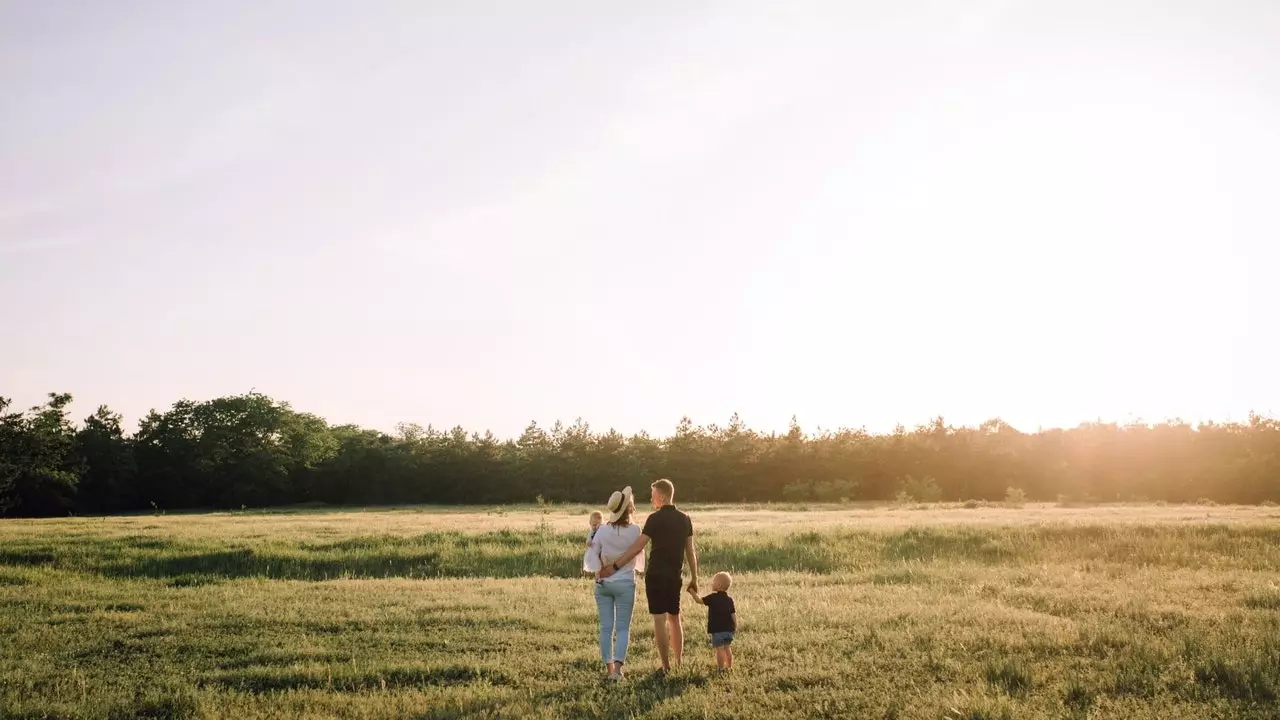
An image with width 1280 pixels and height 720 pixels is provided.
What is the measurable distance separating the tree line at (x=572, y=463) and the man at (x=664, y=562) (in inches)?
2446

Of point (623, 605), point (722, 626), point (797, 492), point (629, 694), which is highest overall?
point (623, 605)

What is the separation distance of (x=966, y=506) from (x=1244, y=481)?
32.2 metres

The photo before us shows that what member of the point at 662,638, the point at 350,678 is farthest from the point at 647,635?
the point at 350,678

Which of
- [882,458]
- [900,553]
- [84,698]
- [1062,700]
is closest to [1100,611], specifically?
[1062,700]

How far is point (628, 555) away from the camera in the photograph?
414 inches

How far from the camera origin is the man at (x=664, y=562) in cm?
1051

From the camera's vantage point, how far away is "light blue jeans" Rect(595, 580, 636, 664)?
10.5 meters

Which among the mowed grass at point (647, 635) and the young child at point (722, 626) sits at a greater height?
the young child at point (722, 626)

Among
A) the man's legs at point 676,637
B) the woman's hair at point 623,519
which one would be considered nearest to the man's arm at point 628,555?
the woman's hair at point 623,519

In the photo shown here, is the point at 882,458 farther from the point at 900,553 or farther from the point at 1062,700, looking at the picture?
the point at 1062,700

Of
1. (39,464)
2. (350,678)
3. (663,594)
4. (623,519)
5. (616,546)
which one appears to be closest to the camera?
(350,678)

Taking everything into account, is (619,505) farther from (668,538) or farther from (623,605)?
(623,605)

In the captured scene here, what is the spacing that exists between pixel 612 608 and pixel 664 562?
3.13ft

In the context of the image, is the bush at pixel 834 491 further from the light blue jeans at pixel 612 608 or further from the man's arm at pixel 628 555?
the man's arm at pixel 628 555
